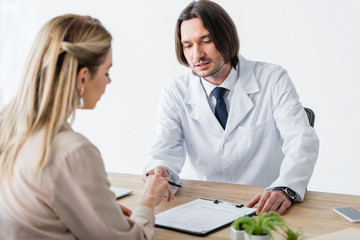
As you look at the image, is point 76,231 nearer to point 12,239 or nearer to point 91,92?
point 12,239

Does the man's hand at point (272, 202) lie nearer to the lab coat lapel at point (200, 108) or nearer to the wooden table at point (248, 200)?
the wooden table at point (248, 200)

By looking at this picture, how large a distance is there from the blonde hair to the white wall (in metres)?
1.63

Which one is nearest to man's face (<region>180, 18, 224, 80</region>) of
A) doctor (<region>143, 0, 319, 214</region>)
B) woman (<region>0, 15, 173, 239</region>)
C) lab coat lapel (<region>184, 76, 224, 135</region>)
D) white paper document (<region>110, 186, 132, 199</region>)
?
doctor (<region>143, 0, 319, 214</region>)

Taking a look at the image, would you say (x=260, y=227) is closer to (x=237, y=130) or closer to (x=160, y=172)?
(x=160, y=172)

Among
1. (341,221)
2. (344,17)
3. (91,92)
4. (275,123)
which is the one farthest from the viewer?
(344,17)

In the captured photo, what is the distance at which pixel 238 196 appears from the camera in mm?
1694

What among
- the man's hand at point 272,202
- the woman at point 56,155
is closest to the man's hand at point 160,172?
the man's hand at point 272,202

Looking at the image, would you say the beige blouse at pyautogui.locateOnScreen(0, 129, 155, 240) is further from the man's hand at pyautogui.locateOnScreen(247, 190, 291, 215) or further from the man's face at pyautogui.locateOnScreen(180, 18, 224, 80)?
the man's face at pyautogui.locateOnScreen(180, 18, 224, 80)

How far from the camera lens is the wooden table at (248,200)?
4.40 feet

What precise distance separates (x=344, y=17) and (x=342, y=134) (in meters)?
0.85

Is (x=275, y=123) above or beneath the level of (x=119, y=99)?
above

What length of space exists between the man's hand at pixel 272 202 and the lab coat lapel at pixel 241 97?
24.5 inches

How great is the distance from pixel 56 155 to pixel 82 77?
0.22 meters

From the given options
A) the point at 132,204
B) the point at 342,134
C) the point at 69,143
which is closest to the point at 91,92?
the point at 69,143
